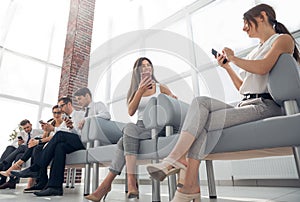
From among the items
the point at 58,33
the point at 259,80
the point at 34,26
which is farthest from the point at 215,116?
the point at 34,26

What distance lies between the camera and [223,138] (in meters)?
1.06

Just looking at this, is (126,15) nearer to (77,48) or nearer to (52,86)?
(77,48)

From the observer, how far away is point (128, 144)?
1.40 m

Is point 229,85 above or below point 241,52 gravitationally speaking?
below

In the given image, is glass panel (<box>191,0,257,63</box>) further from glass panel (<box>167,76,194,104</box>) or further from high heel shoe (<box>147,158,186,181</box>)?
high heel shoe (<box>147,158,186,181</box>)

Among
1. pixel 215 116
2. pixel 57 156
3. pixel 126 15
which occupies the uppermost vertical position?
pixel 126 15

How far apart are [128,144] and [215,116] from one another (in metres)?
0.60

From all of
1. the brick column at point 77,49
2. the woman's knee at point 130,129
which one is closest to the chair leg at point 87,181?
the woman's knee at point 130,129

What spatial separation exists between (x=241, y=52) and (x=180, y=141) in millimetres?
2490

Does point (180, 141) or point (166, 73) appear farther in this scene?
point (166, 73)

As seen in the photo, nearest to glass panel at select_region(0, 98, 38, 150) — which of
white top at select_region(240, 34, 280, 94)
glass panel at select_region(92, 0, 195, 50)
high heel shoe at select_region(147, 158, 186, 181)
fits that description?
glass panel at select_region(92, 0, 195, 50)

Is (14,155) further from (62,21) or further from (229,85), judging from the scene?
(62,21)

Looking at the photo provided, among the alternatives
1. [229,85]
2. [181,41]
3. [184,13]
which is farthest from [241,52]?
[184,13]

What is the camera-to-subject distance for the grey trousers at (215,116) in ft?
3.42
